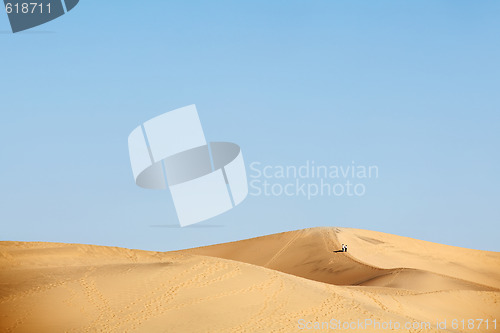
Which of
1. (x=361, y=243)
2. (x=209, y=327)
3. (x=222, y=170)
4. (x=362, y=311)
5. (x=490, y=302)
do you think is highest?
(x=222, y=170)

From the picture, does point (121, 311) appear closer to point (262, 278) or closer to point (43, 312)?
point (43, 312)

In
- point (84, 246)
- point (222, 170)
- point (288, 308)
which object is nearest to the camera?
point (288, 308)

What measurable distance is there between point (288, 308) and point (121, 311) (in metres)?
5.48

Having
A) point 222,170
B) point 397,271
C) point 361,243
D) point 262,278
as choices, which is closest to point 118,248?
point 222,170

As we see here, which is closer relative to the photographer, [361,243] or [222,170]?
[222,170]

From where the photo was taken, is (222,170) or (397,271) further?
(397,271)

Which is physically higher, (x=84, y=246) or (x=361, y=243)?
(x=84, y=246)

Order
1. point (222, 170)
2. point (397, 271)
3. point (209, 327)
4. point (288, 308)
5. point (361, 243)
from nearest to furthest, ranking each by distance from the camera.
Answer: point (209, 327), point (288, 308), point (222, 170), point (397, 271), point (361, 243)

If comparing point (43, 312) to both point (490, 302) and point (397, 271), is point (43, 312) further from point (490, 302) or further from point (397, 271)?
point (397, 271)

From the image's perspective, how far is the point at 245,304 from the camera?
21.2m

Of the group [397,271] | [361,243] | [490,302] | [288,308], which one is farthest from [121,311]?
[361,243]

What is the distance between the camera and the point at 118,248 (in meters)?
29.1

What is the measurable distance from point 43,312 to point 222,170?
10.0 m

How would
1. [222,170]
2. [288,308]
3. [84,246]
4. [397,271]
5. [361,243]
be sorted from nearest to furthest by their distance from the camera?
[288,308]
[222,170]
[84,246]
[397,271]
[361,243]
